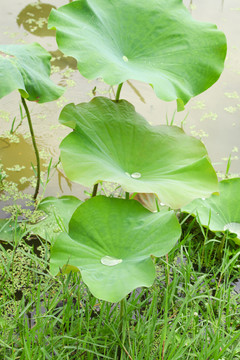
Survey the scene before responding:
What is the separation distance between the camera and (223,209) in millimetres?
1880

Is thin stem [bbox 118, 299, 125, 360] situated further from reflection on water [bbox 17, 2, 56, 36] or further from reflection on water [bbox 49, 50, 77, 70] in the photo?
reflection on water [bbox 17, 2, 56, 36]

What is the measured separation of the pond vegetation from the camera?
54.1 inches

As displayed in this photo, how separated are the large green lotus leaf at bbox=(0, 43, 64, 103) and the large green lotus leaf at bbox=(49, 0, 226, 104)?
19 cm

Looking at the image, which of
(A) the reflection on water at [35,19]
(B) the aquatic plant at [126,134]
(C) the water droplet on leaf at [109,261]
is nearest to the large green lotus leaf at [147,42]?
(B) the aquatic plant at [126,134]

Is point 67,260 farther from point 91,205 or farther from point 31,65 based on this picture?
point 31,65

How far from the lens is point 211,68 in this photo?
167 centimetres

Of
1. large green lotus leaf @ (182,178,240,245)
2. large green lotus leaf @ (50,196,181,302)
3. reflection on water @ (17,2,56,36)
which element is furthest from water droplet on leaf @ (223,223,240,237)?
reflection on water @ (17,2,56,36)

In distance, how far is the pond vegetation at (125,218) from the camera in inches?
54.1

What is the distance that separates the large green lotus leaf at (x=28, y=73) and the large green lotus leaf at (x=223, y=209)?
72 cm

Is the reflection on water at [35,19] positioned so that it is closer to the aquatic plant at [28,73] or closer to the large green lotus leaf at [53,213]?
the aquatic plant at [28,73]

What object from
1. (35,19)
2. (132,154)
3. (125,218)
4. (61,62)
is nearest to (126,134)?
(132,154)

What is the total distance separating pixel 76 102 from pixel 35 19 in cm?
87

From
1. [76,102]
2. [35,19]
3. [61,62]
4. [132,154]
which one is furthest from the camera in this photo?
[35,19]

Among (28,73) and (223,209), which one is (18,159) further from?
(223,209)
